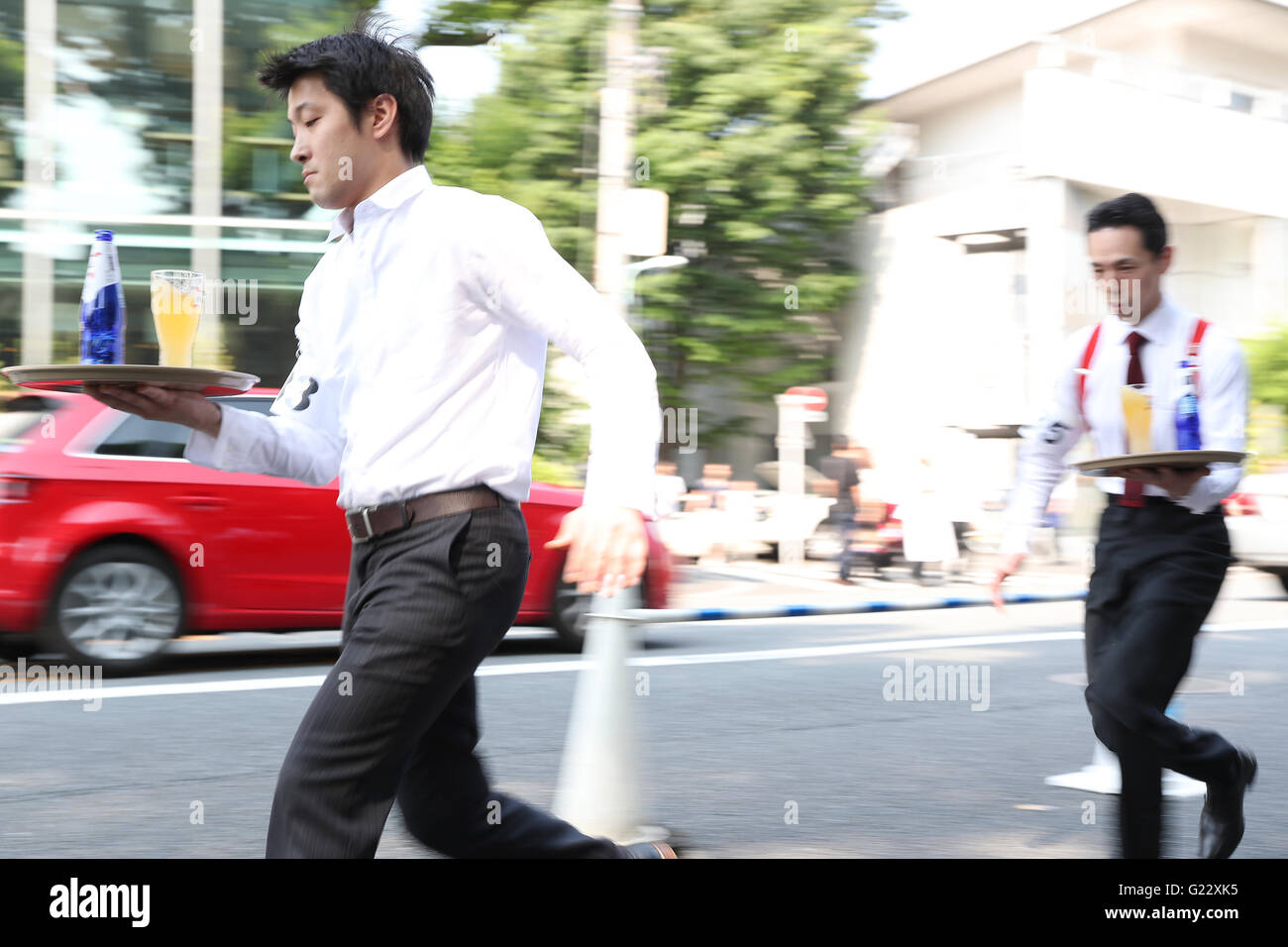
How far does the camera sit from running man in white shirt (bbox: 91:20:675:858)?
2402 millimetres

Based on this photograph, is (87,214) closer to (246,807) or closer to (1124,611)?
(246,807)

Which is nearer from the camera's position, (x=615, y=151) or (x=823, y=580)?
(x=615, y=151)

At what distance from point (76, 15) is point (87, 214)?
87.1 inches

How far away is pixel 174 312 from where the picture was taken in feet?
8.72

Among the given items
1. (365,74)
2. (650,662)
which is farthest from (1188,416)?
(650,662)

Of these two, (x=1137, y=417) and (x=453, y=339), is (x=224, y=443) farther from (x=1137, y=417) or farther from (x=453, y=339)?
(x=1137, y=417)

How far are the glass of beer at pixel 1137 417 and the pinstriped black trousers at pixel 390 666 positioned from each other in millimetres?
1776

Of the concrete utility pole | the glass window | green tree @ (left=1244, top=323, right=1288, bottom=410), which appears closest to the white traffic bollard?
the concrete utility pole

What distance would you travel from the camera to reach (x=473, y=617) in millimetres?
2502

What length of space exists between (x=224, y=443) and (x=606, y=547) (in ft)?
2.87

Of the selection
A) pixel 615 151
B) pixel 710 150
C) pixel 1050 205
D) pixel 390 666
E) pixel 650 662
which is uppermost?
pixel 710 150

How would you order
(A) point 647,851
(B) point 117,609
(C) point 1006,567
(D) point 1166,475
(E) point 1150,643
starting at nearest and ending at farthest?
(A) point 647,851 → (D) point 1166,475 → (E) point 1150,643 → (C) point 1006,567 → (B) point 117,609
